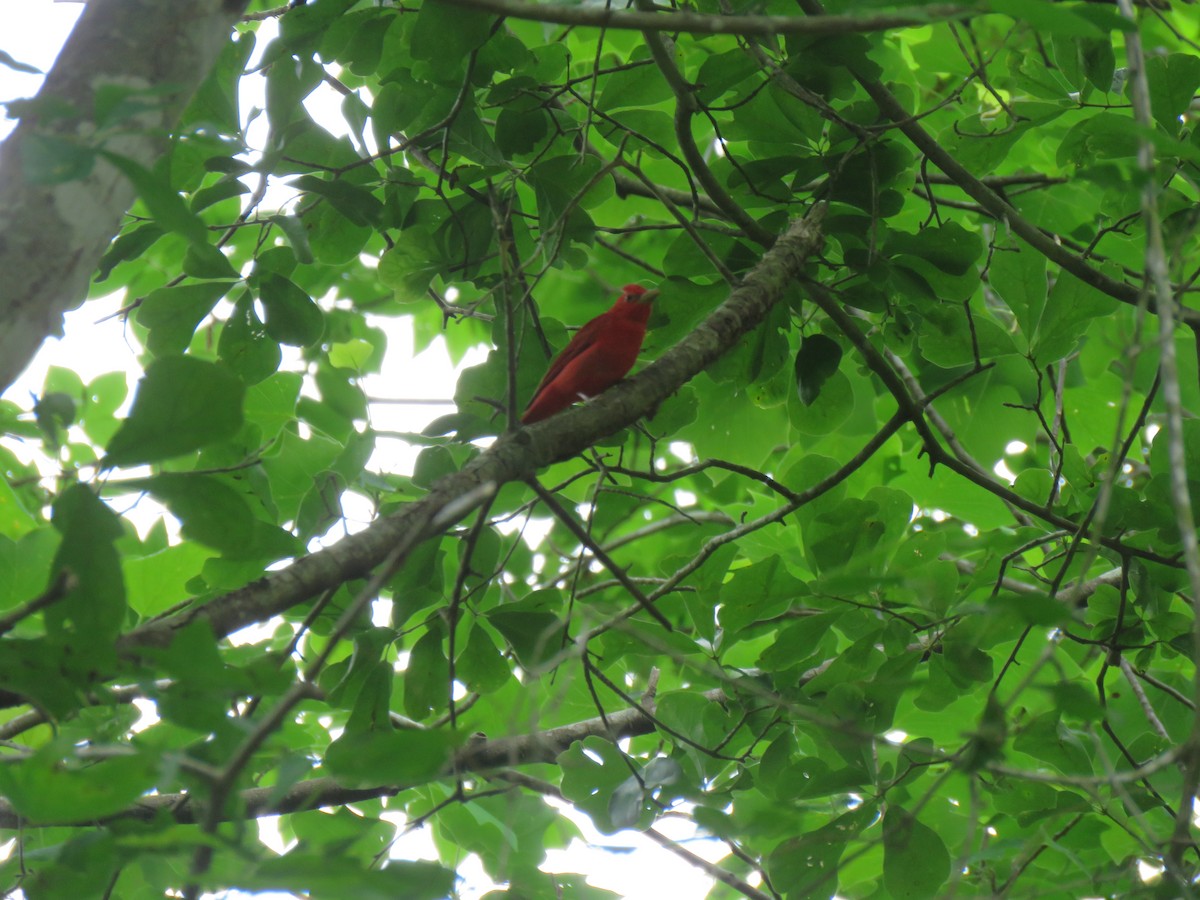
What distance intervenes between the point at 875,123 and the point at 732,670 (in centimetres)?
154

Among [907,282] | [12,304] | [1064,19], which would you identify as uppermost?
[907,282]

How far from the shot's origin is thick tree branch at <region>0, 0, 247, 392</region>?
Result: 139 cm

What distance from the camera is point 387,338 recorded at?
6.62 m

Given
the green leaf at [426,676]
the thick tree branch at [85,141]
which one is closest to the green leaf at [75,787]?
the thick tree branch at [85,141]

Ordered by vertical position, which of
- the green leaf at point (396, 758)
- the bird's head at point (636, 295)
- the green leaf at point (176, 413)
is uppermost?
the bird's head at point (636, 295)

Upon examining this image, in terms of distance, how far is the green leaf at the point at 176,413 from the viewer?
56.4 inches

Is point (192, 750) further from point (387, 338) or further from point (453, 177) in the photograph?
point (387, 338)

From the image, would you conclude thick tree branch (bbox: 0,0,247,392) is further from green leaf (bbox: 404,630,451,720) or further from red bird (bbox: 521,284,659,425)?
red bird (bbox: 521,284,659,425)

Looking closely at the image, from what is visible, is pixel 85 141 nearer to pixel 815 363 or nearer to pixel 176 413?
pixel 176 413

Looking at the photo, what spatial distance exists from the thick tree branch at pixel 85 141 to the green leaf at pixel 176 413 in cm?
17

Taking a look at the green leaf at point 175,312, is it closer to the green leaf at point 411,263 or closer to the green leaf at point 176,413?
the green leaf at point 411,263

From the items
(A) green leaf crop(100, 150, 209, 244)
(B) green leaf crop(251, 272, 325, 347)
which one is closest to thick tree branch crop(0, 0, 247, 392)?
(A) green leaf crop(100, 150, 209, 244)

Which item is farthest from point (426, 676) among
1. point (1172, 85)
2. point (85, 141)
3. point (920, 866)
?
point (1172, 85)

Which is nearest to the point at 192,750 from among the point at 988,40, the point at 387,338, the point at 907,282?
the point at 907,282
